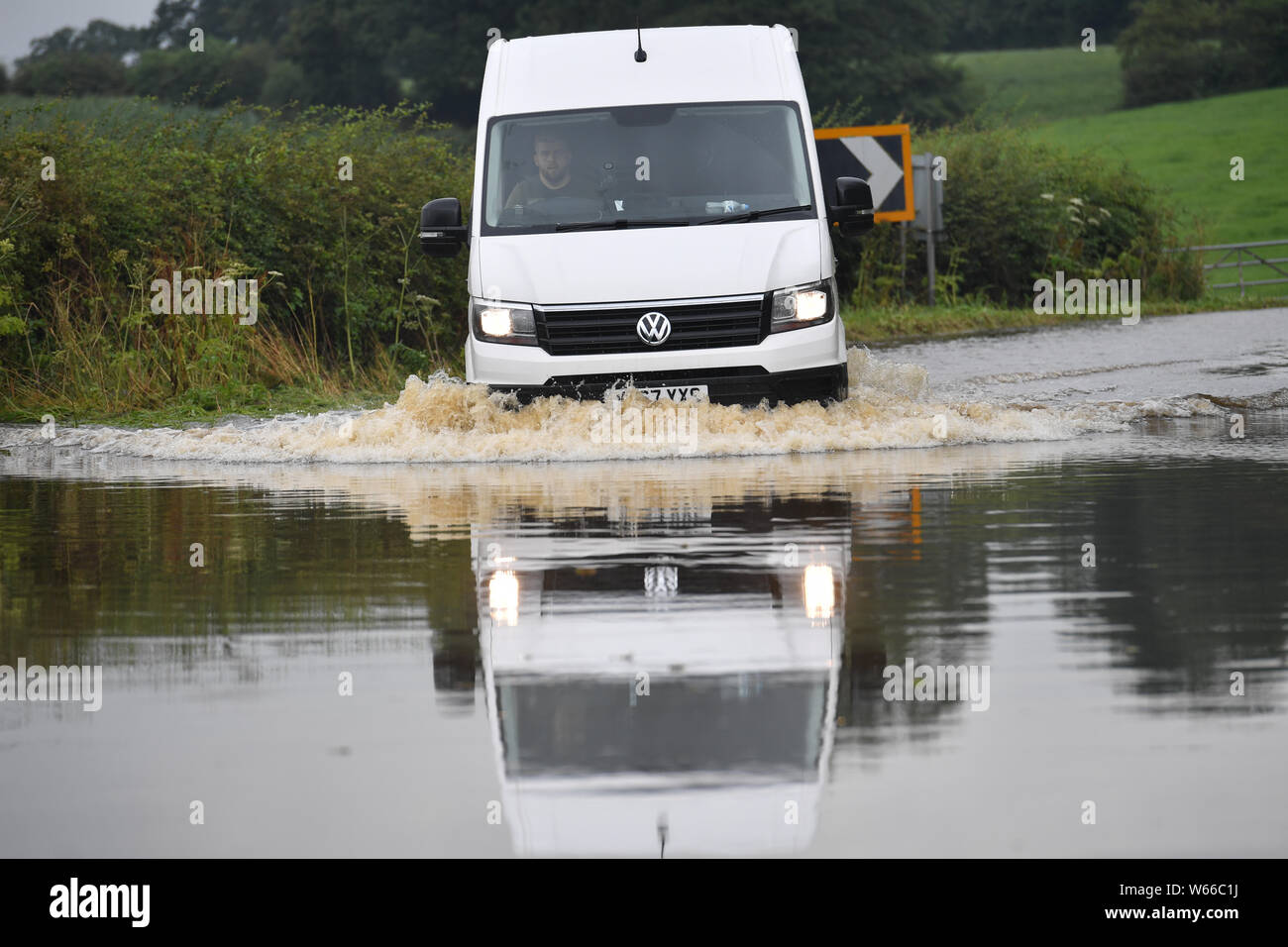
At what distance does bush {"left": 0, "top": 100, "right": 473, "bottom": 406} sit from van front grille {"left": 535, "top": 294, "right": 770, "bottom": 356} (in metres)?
6.19

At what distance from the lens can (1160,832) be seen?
4449mm

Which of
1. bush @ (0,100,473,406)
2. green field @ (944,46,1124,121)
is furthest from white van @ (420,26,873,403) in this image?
green field @ (944,46,1124,121)

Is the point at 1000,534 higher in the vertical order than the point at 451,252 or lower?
lower

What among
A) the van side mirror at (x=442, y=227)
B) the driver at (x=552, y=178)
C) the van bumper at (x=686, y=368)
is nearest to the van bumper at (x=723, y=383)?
the van bumper at (x=686, y=368)

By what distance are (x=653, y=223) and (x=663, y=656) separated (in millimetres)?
7736

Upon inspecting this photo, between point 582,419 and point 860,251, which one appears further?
point 860,251

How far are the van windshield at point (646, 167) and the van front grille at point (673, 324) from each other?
2.31ft

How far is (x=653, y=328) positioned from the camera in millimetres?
13281

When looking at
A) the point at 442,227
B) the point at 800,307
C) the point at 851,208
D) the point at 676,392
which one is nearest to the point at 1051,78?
the point at 851,208

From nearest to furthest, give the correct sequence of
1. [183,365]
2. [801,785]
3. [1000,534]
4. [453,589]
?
[801,785] → [453,589] → [1000,534] → [183,365]

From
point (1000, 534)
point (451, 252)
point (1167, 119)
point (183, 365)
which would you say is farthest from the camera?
point (1167, 119)
